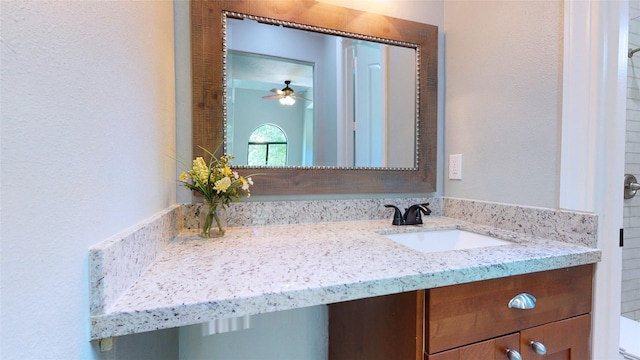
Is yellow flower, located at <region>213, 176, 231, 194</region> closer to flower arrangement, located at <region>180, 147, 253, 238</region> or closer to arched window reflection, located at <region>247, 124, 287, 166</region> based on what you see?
flower arrangement, located at <region>180, 147, 253, 238</region>

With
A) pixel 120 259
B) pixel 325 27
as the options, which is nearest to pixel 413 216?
pixel 325 27

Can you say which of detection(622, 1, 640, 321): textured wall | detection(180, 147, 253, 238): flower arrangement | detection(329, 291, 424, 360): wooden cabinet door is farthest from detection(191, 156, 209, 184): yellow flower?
detection(622, 1, 640, 321): textured wall

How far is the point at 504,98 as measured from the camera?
1094 millimetres

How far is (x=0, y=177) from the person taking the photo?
292mm

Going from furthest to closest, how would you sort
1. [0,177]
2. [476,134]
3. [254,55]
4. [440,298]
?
[476,134] → [254,55] → [440,298] → [0,177]

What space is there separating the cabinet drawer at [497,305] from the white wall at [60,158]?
66 cm

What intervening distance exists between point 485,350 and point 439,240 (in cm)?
51

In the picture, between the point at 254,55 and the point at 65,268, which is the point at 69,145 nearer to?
the point at 65,268

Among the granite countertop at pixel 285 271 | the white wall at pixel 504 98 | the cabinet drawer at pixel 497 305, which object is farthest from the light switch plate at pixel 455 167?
the cabinet drawer at pixel 497 305

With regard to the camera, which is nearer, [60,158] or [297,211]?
[60,158]

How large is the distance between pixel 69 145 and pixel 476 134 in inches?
52.6

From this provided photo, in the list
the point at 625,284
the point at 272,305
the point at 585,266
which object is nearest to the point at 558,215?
the point at 585,266

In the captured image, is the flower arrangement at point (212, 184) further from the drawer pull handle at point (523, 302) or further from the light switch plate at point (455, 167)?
the light switch plate at point (455, 167)

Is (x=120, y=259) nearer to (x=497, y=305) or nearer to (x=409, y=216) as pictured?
(x=497, y=305)
